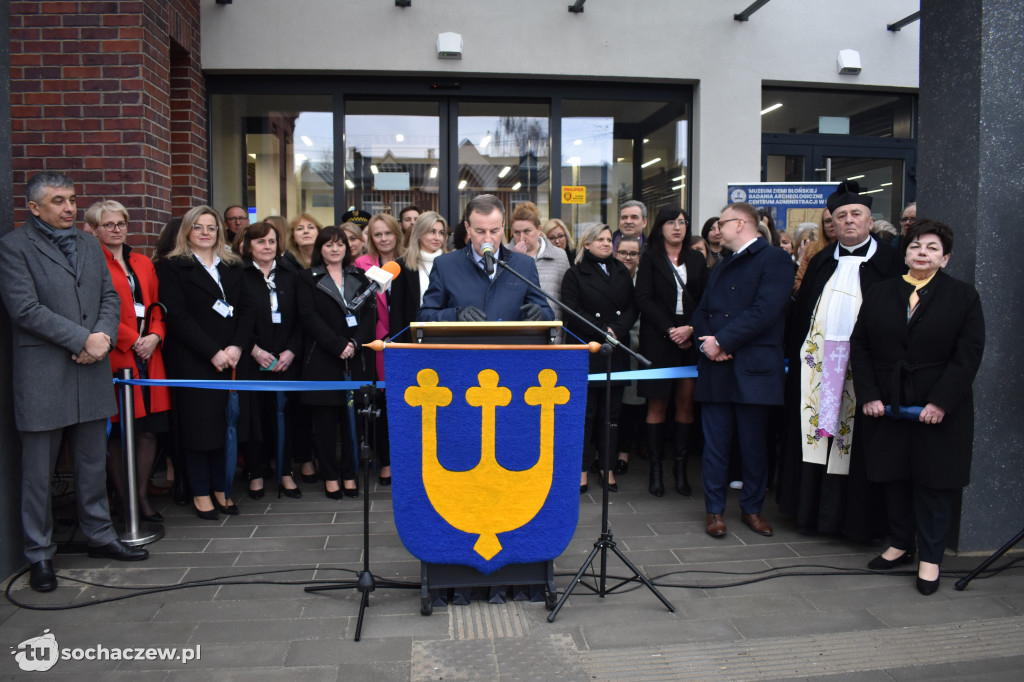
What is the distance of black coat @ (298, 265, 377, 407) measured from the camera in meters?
5.39

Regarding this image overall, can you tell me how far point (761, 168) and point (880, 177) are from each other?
1582 millimetres

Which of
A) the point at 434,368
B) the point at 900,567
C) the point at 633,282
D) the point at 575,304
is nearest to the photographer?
the point at 434,368

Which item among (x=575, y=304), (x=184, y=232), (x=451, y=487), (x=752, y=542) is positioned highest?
(x=184, y=232)

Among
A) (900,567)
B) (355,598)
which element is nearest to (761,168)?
(900,567)

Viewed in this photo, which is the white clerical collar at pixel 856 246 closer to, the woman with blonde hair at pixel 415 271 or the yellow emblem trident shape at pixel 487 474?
the yellow emblem trident shape at pixel 487 474

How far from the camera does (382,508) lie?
205 inches

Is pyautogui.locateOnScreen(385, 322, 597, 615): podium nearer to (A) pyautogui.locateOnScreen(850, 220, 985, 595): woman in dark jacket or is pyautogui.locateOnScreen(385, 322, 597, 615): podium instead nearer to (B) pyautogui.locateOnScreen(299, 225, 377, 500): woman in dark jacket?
(A) pyautogui.locateOnScreen(850, 220, 985, 595): woman in dark jacket

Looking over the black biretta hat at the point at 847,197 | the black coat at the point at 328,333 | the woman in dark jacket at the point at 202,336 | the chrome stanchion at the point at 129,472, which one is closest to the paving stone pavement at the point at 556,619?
the chrome stanchion at the point at 129,472

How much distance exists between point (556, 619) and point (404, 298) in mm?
2876

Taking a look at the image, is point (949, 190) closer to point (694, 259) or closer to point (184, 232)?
point (694, 259)

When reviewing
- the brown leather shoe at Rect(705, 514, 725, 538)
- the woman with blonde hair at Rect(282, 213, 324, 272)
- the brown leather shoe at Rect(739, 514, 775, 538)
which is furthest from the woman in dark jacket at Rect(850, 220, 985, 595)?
the woman with blonde hair at Rect(282, 213, 324, 272)

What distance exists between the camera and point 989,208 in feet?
13.6

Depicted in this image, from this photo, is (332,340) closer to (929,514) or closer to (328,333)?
(328,333)

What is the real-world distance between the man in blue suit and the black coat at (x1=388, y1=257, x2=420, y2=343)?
2091 mm
